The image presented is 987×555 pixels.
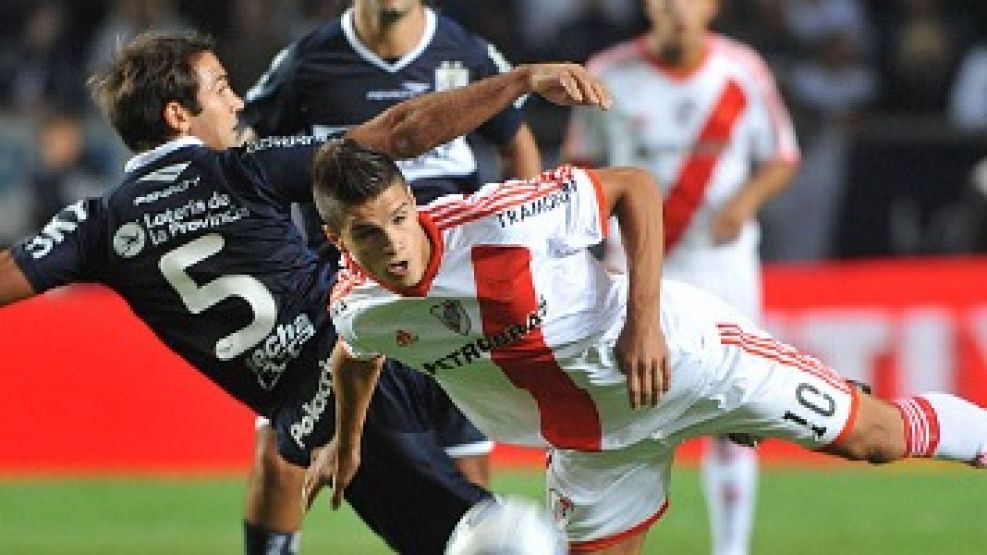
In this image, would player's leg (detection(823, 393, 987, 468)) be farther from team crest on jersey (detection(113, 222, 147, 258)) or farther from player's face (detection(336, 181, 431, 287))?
team crest on jersey (detection(113, 222, 147, 258))

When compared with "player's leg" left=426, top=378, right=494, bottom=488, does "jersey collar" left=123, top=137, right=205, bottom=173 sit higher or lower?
higher

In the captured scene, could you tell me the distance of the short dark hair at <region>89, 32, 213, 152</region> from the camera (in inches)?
234

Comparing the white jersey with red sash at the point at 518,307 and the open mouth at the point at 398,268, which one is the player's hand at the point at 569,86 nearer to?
the white jersey with red sash at the point at 518,307

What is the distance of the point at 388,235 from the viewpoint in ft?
17.1

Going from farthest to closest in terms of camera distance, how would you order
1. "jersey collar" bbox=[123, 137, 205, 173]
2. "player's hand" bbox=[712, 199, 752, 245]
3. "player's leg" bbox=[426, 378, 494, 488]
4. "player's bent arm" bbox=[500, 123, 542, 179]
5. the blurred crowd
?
the blurred crowd → "player's hand" bbox=[712, 199, 752, 245] → "player's bent arm" bbox=[500, 123, 542, 179] → "player's leg" bbox=[426, 378, 494, 488] → "jersey collar" bbox=[123, 137, 205, 173]

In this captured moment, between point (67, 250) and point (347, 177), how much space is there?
98cm

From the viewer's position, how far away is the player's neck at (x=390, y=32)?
6984mm

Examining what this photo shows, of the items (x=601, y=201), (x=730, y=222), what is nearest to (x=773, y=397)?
(x=601, y=201)

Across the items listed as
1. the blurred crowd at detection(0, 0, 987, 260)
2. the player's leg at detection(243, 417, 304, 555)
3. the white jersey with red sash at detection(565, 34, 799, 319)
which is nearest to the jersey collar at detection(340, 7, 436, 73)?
the player's leg at detection(243, 417, 304, 555)

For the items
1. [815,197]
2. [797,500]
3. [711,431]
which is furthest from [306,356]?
[815,197]

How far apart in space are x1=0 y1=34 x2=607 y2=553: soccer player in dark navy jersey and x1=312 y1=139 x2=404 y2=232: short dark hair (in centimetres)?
28

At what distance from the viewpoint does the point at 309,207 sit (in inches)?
271

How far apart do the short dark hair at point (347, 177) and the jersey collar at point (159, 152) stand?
70cm

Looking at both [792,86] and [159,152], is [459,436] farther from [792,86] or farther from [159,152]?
[792,86]
